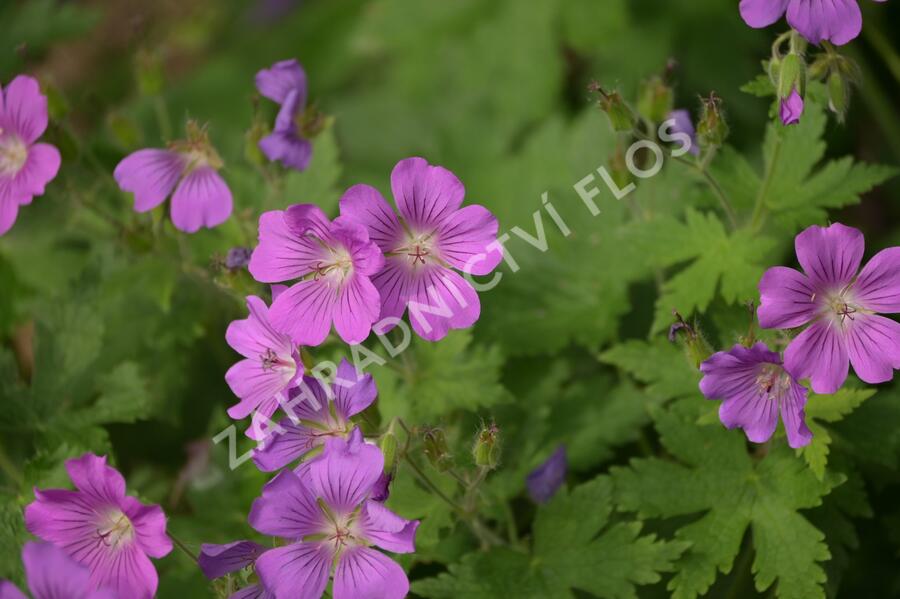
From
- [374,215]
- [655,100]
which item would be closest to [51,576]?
[374,215]

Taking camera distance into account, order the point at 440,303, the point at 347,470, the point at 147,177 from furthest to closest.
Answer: the point at 147,177 < the point at 440,303 < the point at 347,470

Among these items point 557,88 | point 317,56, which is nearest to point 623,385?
point 557,88

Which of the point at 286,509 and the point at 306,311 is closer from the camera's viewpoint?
the point at 286,509

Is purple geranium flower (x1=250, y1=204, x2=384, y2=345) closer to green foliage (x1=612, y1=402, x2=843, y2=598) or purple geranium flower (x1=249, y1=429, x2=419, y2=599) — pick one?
purple geranium flower (x1=249, y1=429, x2=419, y2=599)

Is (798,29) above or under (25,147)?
under

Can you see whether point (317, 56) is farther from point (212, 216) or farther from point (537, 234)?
point (212, 216)

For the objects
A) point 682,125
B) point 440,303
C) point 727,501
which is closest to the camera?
point 440,303

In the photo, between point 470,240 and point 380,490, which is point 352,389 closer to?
point 380,490
